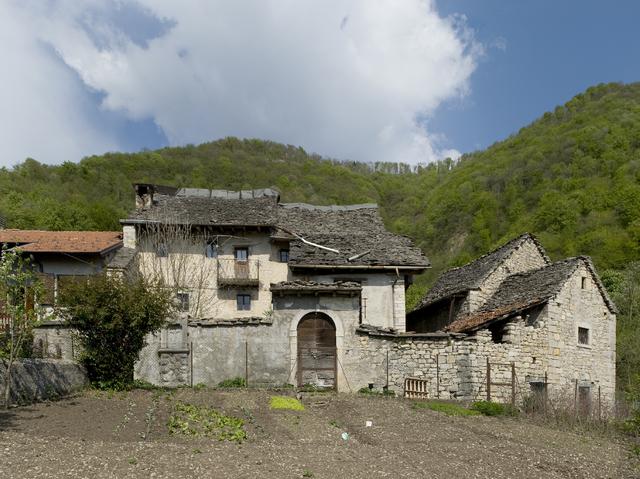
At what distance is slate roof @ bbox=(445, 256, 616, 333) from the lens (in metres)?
21.5

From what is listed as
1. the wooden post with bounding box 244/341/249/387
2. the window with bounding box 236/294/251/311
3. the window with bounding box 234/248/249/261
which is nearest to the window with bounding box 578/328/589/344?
the wooden post with bounding box 244/341/249/387

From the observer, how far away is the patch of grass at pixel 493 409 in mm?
17109

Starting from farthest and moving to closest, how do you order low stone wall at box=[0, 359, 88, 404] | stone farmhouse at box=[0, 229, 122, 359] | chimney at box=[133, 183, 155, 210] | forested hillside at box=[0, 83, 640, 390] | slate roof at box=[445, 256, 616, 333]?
forested hillside at box=[0, 83, 640, 390]
chimney at box=[133, 183, 155, 210]
stone farmhouse at box=[0, 229, 122, 359]
slate roof at box=[445, 256, 616, 333]
low stone wall at box=[0, 359, 88, 404]

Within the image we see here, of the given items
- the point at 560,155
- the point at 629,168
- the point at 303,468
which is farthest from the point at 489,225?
the point at 303,468

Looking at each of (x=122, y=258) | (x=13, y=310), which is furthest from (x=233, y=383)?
(x=122, y=258)

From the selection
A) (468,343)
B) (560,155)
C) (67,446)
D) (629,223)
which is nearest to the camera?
(67,446)

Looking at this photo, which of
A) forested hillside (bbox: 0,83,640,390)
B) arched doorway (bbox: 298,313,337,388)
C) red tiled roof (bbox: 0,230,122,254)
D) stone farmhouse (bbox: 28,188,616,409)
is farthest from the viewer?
forested hillside (bbox: 0,83,640,390)

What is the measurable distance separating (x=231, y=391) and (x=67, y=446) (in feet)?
25.1

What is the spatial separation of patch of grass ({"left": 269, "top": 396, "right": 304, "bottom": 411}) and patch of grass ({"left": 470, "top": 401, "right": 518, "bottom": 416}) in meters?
5.11

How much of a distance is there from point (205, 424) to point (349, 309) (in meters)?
7.95

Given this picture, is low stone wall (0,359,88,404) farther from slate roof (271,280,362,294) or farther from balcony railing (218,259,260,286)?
balcony railing (218,259,260,286)

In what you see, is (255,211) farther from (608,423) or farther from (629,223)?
(629,223)

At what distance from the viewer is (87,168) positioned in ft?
185

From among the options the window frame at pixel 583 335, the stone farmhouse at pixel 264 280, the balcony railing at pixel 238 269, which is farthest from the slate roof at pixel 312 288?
the balcony railing at pixel 238 269
